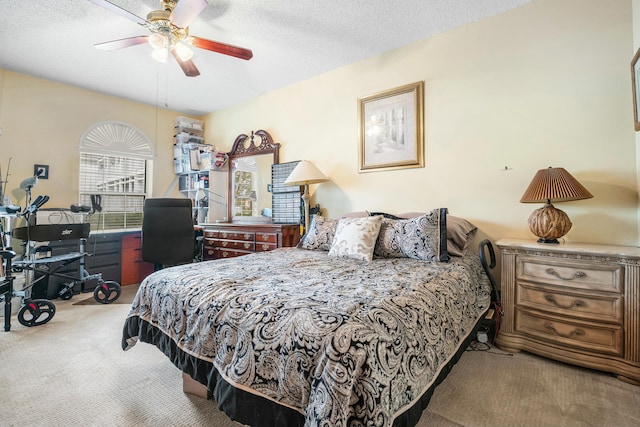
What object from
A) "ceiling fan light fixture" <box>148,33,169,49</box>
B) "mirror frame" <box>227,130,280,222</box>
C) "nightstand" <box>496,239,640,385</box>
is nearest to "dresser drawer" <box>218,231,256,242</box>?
"mirror frame" <box>227,130,280,222</box>

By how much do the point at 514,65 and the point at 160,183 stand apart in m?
4.78

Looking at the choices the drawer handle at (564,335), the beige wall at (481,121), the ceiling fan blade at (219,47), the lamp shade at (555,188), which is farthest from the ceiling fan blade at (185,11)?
the drawer handle at (564,335)

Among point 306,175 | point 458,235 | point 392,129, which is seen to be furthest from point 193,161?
point 458,235

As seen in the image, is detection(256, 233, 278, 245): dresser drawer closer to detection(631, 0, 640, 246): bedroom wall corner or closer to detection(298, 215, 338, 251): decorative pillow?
detection(298, 215, 338, 251): decorative pillow

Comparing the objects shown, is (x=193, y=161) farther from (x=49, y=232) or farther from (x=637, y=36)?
(x=637, y=36)

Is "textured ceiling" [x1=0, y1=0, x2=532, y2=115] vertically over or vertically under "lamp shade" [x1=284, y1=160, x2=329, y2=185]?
over

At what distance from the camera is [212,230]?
12.4 feet

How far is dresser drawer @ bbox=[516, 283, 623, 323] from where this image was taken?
5.41 ft

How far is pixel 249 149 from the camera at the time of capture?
4113 millimetres

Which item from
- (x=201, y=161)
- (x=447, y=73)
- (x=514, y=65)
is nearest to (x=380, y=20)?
(x=447, y=73)

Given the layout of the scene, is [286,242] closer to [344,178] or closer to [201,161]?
[344,178]

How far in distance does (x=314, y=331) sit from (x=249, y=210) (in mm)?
3372

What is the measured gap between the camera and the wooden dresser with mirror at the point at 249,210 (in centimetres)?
324

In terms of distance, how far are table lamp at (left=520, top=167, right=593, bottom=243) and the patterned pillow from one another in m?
0.61
